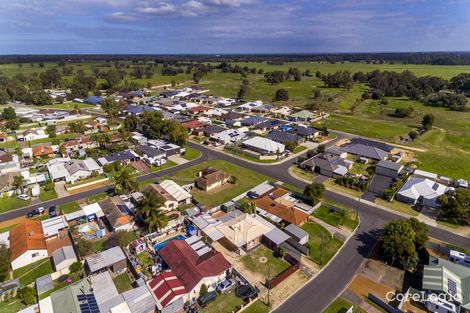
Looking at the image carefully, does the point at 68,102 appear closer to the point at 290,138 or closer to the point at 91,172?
the point at 91,172

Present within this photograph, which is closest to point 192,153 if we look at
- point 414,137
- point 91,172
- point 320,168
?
point 91,172

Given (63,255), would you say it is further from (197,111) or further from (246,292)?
(197,111)

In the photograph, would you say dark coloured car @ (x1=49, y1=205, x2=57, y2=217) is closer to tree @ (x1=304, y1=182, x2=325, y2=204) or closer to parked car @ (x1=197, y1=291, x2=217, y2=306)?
parked car @ (x1=197, y1=291, x2=217, y2=306)

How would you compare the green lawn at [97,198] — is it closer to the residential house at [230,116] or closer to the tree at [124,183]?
the tree at [124,183]

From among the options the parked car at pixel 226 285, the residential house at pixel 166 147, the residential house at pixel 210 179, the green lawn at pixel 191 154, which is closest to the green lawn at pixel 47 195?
the residential house at pixel 166 147

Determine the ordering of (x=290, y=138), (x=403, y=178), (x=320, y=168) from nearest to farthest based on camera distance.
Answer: (x=403, y=178)
(x=320, y=168)
(x=290, y=138)

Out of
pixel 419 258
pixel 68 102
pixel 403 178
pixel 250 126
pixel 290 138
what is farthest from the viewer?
pixel 68 102
